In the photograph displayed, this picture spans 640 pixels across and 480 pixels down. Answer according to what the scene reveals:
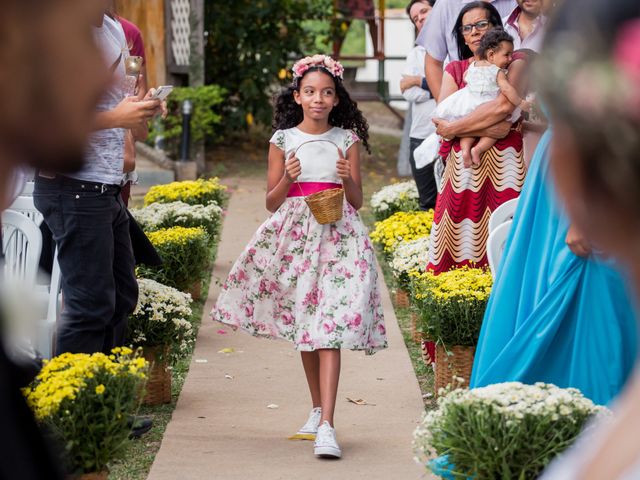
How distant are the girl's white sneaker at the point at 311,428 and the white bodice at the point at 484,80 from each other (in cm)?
177

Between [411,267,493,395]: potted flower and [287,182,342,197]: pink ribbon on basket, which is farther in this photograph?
[411,267,493,395]: potted flower

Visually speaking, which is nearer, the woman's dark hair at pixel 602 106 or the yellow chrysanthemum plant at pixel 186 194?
the woman's dark hair at pixel 602 106

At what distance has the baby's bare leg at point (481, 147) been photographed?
5.57m

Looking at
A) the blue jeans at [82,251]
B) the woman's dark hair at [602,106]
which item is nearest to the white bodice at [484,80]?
the blue jeans at [82,251]

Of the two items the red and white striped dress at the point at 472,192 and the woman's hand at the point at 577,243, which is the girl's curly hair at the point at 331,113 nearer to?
the red and white striped dress at the point at 472,192

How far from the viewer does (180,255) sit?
7.03 metres

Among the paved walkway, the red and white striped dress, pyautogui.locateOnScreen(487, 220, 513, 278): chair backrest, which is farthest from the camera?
the red and white striped dress

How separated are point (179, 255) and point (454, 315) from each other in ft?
7.65

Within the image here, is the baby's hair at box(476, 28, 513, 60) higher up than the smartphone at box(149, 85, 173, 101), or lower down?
higher up

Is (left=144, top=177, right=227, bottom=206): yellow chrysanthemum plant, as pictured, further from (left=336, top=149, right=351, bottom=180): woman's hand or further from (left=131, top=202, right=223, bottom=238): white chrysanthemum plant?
(left=336, top=149, right=351, bottom=180): woman's hand

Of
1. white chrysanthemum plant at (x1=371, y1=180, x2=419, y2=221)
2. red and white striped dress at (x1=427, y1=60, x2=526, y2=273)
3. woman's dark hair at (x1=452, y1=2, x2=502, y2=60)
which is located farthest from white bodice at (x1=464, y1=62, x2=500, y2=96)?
white chrysanthemum plant at (x1=371, y1=180, x2=419, y2=221)

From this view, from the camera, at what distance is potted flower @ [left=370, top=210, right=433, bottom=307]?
760 centimetres

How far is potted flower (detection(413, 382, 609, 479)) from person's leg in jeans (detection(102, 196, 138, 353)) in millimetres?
2122

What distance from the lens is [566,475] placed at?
1.15m
